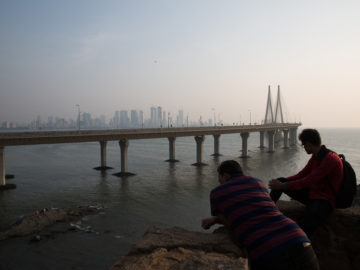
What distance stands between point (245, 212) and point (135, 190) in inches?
1083

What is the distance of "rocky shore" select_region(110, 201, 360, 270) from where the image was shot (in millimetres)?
2818

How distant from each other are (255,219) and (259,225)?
0.23 ft

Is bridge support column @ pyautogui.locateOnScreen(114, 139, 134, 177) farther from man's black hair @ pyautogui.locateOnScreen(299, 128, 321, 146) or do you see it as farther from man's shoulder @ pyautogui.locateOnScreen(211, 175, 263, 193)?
man's shoulder @ pyautogui.locateOnScreen(211, 175, 263, 193)

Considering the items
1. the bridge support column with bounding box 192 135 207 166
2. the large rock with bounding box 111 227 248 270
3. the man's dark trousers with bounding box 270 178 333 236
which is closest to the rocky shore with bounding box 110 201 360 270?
the large rock with bounding box 111 227 248 270

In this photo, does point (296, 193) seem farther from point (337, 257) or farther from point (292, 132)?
point (292, 132)

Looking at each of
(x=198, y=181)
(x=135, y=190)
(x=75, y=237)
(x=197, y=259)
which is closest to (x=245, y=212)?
(x=197, y=259)

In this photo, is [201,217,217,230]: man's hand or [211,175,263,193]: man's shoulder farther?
[201,217,217,230]: man's hand

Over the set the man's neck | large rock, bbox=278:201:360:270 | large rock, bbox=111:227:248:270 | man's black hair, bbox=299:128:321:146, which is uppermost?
man's black hair, bbox=299:128:321:146

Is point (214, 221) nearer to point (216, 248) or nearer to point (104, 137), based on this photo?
point (216, 248)

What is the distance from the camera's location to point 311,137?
4406mm

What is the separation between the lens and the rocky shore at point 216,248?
2.82 metres

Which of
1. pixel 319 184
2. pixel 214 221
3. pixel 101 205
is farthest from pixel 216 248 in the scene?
pixel 101 205

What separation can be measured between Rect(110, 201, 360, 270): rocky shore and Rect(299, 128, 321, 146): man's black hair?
4.05 ft

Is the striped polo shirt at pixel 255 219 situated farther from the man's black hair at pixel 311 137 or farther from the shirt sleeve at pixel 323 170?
the man's black hair at pixel 311 137
